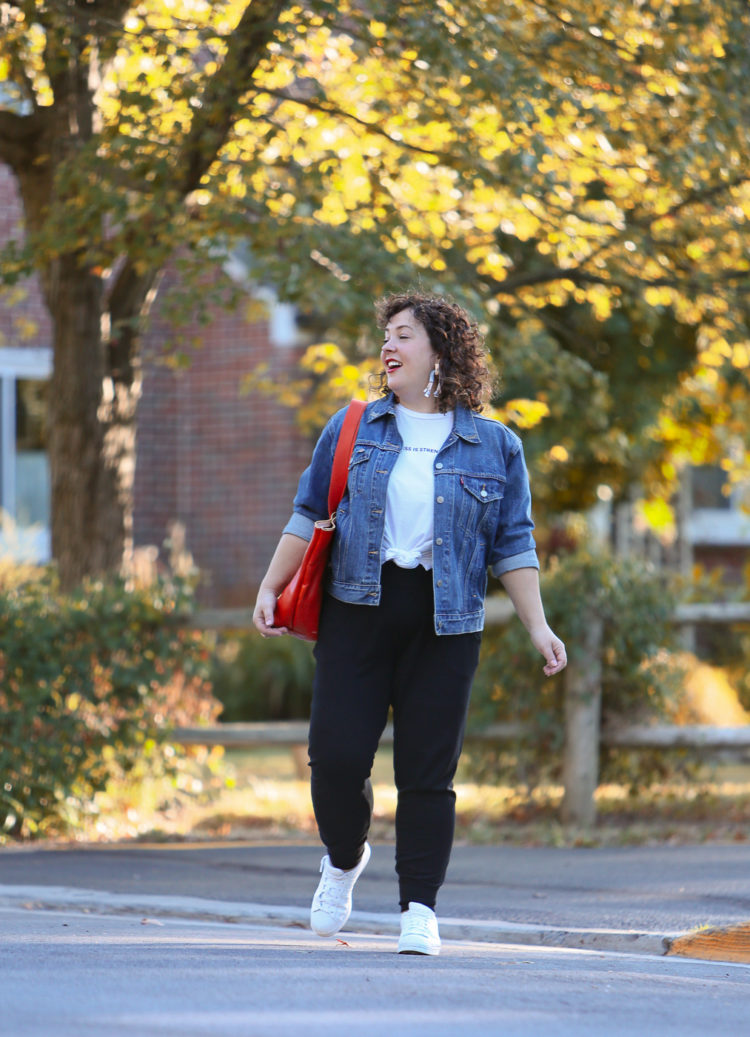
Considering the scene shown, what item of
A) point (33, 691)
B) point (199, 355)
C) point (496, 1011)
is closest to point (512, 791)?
point (33, 691)

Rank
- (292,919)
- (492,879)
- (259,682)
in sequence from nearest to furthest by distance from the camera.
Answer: (292,919) → (492,879) → (259,682)

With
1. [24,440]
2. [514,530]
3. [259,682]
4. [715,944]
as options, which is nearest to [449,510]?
[514,530]

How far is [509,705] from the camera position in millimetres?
7832

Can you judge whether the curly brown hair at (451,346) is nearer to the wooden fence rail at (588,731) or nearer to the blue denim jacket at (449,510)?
the blue denim jacket at (449,510)

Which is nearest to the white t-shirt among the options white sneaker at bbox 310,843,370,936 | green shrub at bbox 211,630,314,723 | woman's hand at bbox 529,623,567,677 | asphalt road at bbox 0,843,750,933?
woman's hand at bbox 529,623,567,677

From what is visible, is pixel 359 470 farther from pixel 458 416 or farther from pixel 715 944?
pixel 715 944

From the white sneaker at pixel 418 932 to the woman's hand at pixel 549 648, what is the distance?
80 cm

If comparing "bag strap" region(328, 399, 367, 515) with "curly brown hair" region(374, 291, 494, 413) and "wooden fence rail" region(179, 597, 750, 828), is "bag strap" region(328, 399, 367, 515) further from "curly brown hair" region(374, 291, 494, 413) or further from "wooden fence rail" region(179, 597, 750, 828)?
"wooden fence rail" region(179, 597, 750, 828)

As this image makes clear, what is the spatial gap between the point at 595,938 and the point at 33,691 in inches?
136

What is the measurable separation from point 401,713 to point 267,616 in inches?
19.7

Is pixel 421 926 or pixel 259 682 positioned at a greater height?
pixel 421 926

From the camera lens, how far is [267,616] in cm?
445

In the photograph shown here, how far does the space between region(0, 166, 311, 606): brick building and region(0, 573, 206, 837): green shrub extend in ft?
21.1

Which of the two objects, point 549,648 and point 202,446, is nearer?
point 549,648
